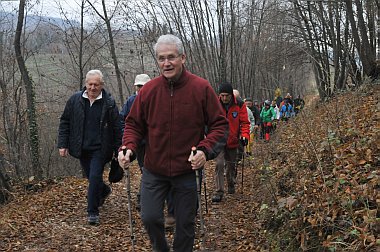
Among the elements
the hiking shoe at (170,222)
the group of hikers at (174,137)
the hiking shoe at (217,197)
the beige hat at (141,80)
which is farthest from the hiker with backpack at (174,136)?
the hiking shoe at (217,197)

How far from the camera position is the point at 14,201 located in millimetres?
7852

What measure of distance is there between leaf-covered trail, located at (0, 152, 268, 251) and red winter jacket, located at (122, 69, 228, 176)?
74.1 inches

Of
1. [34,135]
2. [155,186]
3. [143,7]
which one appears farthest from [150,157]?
[143,7]

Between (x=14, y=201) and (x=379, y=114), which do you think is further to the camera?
(x=14, y=201)

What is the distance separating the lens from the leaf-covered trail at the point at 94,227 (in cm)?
525

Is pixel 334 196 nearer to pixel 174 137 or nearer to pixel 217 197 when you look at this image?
pixel 174 137

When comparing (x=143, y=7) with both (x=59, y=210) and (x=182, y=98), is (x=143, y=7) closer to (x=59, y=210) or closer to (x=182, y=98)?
(x=59, y=210)

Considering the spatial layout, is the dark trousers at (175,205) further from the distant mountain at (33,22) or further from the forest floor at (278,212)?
the distant mountain at (33,22)

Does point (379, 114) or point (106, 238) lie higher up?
point (379, 114)

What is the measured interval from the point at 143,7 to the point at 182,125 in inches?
633

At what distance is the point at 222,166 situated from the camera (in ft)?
23.8

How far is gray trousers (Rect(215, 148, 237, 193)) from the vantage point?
7.24m

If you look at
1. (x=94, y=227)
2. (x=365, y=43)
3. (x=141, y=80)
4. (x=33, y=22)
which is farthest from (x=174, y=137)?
(x=33, y=22)

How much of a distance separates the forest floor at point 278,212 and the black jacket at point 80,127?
46.6 inches
